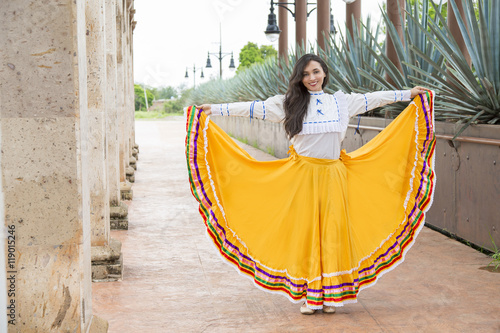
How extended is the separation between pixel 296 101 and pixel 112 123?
3.79 metres

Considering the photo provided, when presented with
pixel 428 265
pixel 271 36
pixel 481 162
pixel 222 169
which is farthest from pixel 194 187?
pixel 271 36

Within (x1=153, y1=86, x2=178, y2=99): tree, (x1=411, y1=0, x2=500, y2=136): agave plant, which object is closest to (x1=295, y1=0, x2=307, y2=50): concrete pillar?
(x1=411, y1=0, x2=500, y2=136): agave plant

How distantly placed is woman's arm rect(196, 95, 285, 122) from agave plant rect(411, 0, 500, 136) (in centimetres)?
276

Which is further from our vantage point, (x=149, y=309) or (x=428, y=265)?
(x=428, y=265)

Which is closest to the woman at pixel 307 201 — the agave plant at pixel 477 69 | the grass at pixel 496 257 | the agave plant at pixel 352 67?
the grass at pixel 496 257

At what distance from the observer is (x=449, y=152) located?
829cm

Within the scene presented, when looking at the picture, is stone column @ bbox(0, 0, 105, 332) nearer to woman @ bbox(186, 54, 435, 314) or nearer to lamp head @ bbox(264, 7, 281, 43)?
woman @ bbox(186, 54, 435, 314)

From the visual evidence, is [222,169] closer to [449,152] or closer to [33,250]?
[33,250]

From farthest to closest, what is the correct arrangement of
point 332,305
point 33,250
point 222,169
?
1. point 222,169
2. point 332,305
3. point 33,250

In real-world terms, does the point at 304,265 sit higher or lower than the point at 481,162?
lower

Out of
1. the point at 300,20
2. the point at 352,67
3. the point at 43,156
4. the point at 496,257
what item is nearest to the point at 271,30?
the point at 300,20

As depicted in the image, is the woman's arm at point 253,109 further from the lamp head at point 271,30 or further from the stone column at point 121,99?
the lamp head at point 271,30

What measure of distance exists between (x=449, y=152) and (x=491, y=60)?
1130 millimetres

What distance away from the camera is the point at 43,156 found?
3791mm
